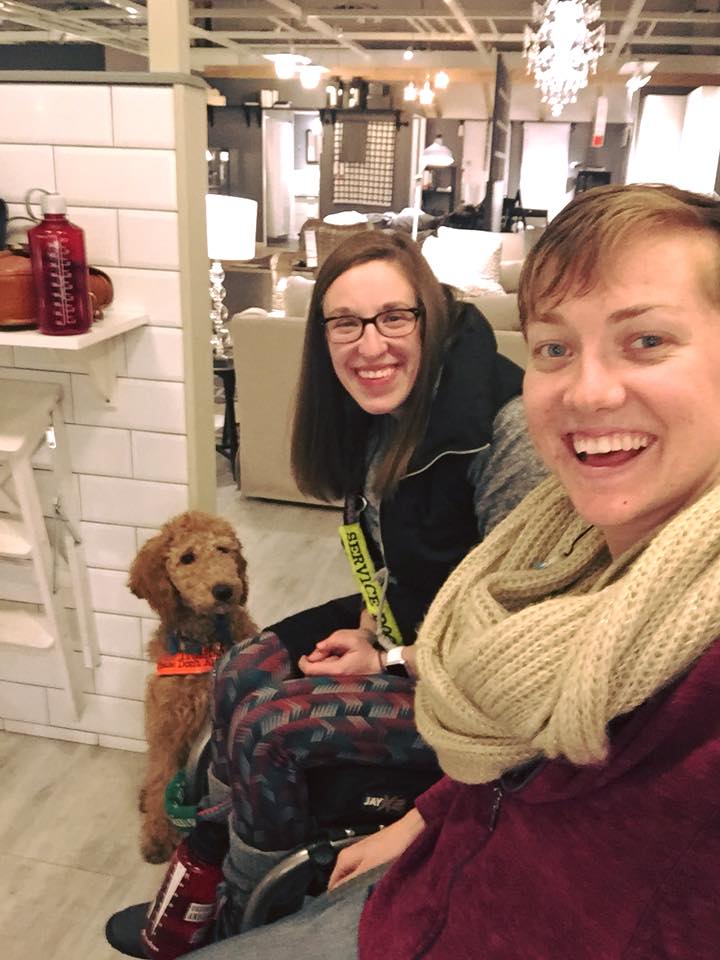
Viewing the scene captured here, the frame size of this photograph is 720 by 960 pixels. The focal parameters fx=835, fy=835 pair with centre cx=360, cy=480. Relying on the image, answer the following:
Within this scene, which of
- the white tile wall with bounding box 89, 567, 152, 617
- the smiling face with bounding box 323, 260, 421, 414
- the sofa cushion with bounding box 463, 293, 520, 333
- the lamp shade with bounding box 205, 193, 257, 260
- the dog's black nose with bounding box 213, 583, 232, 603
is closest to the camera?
the smiling face with bounding box 323, 260, 421, 414

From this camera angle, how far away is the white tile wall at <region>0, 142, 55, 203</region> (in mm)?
1652

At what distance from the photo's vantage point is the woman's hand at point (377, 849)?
107cm

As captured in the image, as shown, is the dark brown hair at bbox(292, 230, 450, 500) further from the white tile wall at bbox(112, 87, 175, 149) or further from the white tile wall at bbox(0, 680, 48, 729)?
the white tile wall at bbox(0, 680, 48, 729)

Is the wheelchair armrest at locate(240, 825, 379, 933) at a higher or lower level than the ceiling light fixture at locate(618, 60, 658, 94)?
lower

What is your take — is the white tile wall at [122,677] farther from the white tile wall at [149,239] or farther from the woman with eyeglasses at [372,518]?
the white tile wall at [149,239]

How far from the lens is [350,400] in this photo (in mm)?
1499

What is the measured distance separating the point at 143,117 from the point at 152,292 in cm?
33

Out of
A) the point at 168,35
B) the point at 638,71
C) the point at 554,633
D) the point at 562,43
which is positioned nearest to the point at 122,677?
the point at 168,35

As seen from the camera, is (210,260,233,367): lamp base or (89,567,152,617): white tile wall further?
(210,260,233,367): lamp base

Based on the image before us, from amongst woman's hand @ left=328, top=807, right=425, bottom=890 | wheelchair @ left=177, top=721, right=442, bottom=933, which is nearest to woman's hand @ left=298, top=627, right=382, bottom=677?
wheelchair @ left=177, top=721, right=442, bottom=933

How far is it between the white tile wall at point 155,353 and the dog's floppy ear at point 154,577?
34 centimetres

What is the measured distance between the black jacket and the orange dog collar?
1.86 feet

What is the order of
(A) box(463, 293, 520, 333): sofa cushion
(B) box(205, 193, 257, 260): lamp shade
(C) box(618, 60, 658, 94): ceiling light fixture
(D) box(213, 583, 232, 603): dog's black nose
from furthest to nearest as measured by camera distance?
(C) box(618, 60, 658, 94): ceiling light fixture, (B) box(205, 193, 257, 260): lamp shade, (A) box(463, 293, 520, 333): sofa cushion, (D) box(213, 583, 232, 603): dog's black nose

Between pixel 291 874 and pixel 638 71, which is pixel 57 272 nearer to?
pixel 291 874
